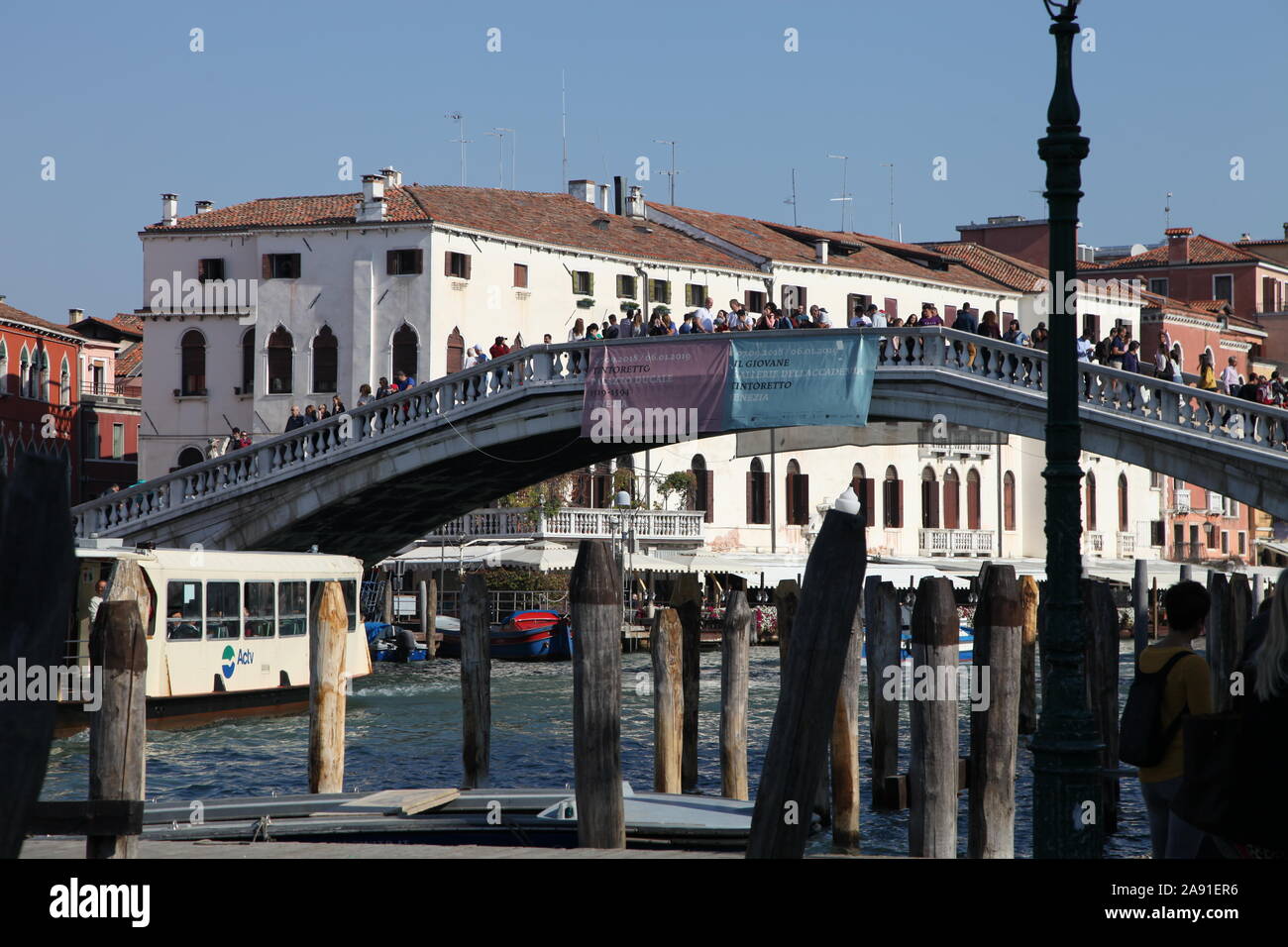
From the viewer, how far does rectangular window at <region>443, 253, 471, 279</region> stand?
122ft

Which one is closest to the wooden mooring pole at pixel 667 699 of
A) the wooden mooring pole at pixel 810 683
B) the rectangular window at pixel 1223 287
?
the wooden mooring pole at pixel 810 683

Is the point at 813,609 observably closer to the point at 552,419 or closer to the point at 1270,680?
the point at 1270,680

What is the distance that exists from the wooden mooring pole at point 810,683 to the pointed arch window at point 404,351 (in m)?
31.4

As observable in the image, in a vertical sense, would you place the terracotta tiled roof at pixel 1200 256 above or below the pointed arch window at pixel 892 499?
above

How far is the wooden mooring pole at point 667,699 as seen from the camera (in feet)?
41.8

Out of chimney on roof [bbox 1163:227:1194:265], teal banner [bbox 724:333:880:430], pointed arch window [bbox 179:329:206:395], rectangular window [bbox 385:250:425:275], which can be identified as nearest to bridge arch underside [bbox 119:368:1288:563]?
teal banner [bbox 724:333:880:430]

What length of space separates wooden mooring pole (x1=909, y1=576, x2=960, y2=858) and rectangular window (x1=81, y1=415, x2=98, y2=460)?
39.8 m

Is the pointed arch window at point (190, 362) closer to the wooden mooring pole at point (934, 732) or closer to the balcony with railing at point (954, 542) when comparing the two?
the balcony with railing at point (954, 542)

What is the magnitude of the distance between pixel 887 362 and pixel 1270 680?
59.2ft

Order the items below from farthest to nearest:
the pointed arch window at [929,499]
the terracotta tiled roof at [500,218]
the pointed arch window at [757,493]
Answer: the pointed arch window at [929,499], the pointed arch window at [757,493], the terracotta tiled roof at [500,218]

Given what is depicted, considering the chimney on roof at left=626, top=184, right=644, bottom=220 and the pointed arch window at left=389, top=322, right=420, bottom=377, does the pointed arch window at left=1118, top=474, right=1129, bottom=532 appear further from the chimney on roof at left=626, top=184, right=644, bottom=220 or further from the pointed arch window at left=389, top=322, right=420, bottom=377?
the pointed arch window at left=389, top=322, right=420, bottom=377

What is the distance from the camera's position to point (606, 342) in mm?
24109

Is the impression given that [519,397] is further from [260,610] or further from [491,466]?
[260,610]

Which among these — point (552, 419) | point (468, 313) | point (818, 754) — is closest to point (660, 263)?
point (468, 313)
